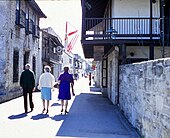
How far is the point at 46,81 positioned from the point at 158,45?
18.4 ft

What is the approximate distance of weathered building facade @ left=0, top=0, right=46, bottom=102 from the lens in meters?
13.6

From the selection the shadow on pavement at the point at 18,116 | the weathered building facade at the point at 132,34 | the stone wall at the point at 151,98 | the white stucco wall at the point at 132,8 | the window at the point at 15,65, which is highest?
the white stucco wall at the point at 132,8

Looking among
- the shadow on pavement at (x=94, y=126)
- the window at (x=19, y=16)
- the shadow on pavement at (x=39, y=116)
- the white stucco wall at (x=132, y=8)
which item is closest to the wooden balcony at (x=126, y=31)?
the white stucco wall at (x=132, y=8)

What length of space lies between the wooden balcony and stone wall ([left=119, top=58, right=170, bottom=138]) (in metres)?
4.04

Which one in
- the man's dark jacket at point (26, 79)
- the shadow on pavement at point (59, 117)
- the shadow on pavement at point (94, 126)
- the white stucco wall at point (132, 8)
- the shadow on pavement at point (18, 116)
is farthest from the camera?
the white stucco wall at point (132, 8)

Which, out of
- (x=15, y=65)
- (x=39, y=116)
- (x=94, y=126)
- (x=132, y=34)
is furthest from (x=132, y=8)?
(x=15, y=65)

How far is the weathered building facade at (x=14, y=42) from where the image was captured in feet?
44.6

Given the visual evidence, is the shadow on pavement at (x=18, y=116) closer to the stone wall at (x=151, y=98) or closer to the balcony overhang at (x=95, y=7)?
the stone wall at (x=151, y=98)

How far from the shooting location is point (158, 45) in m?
12.1

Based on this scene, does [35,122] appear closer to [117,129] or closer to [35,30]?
[117,129]

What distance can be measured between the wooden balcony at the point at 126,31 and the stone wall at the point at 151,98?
4.04 m

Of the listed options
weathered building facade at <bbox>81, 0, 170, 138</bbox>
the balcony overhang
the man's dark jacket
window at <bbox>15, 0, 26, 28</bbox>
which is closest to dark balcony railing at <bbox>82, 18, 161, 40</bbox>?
weathered building facade at <bbox>81, 0, 170, 138</bbox>

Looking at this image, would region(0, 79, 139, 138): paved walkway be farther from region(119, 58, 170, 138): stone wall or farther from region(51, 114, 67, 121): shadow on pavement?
region(119, 58, 170, 138): stone wall

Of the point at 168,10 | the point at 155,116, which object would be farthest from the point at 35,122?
the point at 168,10
